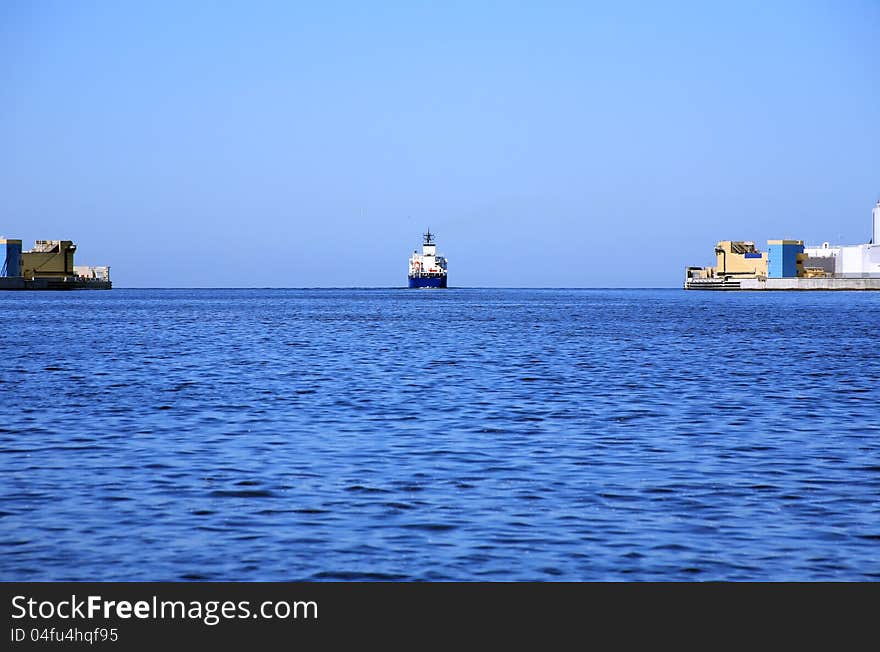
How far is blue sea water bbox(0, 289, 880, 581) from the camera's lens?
39.2 ft

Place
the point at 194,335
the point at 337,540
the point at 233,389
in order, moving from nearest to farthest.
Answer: the point at 337,540
the point at 233,389
the point at 194,335

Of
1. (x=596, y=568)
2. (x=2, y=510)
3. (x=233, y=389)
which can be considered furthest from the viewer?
(x=233, y=389)

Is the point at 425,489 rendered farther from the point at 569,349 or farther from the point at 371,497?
the point at 569,349

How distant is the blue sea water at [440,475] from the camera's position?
1196cm

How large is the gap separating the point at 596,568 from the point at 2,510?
7177 millimetres

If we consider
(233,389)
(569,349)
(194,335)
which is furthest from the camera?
(194,335)

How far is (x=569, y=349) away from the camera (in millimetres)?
51562

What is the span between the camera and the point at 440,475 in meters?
16.8

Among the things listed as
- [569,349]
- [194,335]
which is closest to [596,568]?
[569,349]

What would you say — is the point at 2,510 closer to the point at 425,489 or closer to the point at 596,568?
the point at 425,489
